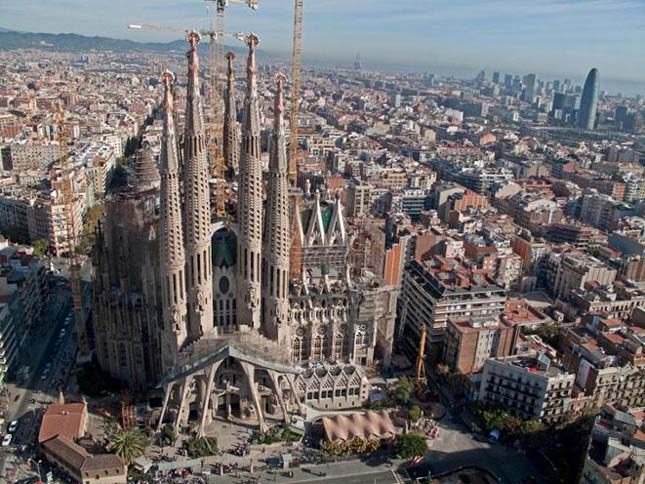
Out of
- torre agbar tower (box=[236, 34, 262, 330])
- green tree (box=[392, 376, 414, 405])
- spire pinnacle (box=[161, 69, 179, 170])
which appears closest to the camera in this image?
spire pinnacle (box=[161, 69, 179, 170])

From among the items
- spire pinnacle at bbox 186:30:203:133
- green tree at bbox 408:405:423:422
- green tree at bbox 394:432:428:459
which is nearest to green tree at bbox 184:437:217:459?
green tree at bbox 394:432:428:459

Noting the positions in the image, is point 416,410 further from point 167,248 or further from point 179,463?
point 167,248

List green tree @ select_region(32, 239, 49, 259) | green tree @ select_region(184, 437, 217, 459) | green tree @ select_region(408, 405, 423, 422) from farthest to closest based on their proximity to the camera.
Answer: green tree @ select_region(32, 239, 49, 259) < green tree @ select_region(408, 405, 423, 422) < green tree @ select_region(184, 437, 217, 459)

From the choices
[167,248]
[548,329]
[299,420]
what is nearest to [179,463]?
[299,420]

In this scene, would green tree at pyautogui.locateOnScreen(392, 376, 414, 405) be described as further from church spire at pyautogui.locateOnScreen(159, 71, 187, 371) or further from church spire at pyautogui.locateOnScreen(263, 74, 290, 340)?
church spire at pyautogui.locateOnScreen(159, 71, 187, 371)

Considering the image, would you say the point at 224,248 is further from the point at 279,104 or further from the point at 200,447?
the point at 200,447

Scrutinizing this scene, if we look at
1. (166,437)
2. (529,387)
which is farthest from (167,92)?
(529,387)

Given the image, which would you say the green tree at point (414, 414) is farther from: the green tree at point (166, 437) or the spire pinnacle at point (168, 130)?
the spire pinnacle at point (168, 130)

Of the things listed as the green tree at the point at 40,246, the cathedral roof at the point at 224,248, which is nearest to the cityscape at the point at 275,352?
the cathedral roof at the point at 224,248
